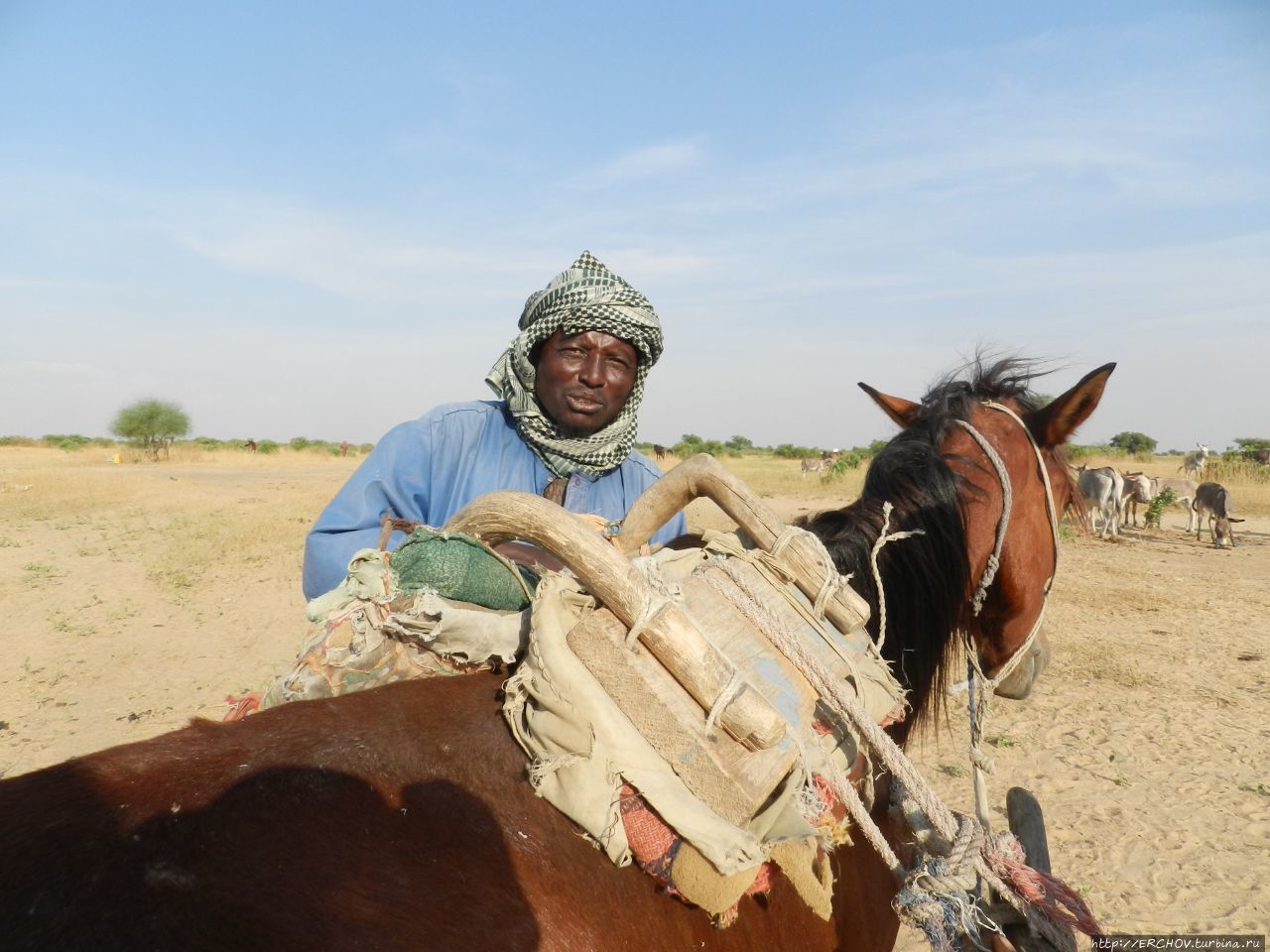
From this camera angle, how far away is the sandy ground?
4098mm

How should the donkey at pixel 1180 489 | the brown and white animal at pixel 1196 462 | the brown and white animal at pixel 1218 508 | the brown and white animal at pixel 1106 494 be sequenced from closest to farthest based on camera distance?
the brown and white animal at pixel 1218 508
the brown and white animal at pixel 1106 494
the donkey at pixel 1180 489
the brown and white animal at pixel 1196 462

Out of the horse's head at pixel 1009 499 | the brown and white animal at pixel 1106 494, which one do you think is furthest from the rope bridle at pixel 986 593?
the brown and white animal at pixel 1106 494

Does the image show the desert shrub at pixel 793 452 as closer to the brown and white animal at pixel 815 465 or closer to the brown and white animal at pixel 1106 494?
the brown and white animal at pixel 815 465

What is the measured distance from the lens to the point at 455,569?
1.44 meters

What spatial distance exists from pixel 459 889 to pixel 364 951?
16cm

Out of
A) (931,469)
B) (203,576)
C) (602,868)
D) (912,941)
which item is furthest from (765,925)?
(203,576)

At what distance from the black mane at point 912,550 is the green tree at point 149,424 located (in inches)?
2238

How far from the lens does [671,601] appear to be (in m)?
1.29

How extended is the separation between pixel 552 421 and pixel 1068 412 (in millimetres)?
1591

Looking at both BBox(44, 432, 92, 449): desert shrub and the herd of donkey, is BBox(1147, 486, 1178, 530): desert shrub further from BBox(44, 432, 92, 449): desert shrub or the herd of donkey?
BBox(44, 432, 92, 449): desert shrub

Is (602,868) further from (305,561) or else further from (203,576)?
(203,576)

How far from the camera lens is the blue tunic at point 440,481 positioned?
2.07m

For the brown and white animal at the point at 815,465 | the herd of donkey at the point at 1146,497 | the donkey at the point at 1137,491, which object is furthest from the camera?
the brown and white animal at the point at 815,465

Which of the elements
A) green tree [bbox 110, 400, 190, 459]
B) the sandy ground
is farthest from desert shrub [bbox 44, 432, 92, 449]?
the sandy ground
